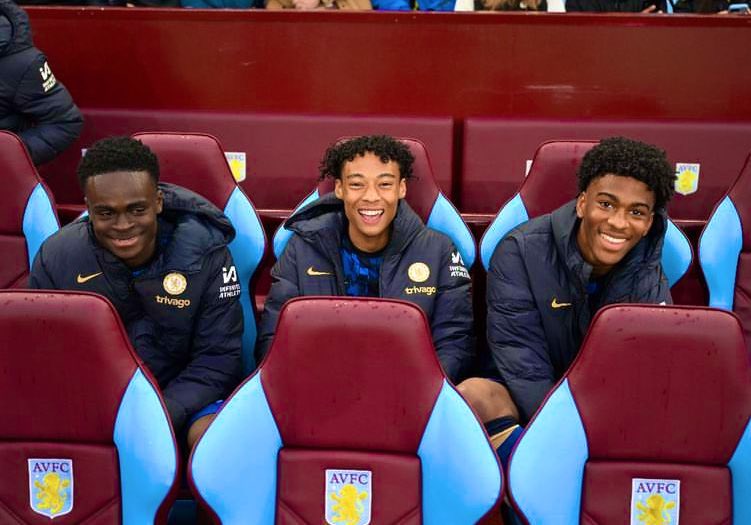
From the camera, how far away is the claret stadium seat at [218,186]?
2342 millimetres

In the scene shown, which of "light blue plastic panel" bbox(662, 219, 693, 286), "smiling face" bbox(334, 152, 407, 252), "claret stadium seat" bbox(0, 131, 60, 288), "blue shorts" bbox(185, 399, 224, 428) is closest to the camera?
"blue shorts" bbox(185, 399, 224, 428)

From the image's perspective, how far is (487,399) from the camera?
6.42 feet

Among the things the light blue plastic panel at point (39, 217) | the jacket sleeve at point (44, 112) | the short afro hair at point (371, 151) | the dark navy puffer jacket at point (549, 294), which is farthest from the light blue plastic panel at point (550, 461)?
the jacket sleeve at point (44, 112)

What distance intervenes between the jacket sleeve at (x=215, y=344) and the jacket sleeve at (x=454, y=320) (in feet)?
1.52

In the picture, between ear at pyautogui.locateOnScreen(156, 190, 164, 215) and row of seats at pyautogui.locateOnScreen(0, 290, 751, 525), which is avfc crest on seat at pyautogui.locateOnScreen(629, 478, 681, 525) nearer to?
row of seats at pyautogui.locateOnScreen(0, 290, 751, 525)

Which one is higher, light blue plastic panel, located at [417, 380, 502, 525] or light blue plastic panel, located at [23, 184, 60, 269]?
light blue plastic panel, located at [23, 184, 60, 269]

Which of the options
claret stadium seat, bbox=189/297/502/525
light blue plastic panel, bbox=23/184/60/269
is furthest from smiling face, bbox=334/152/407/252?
Answer: light blue plastic panel, bbox=23/184/60/269

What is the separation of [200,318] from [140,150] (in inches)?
16.0

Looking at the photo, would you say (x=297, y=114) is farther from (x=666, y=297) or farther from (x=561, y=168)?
(x=666, y=297)

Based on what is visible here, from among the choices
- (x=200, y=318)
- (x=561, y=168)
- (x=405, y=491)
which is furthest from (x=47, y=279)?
(x=561, y=168)

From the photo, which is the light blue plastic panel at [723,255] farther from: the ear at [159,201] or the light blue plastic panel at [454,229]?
the ear at [159,201]

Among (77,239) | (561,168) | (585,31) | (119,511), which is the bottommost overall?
(119,511)

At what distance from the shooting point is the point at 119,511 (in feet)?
5.40

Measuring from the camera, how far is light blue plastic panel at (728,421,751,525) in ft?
5.12
